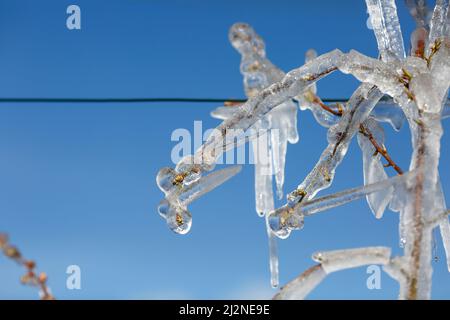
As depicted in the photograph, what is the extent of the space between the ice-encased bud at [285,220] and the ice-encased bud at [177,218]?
3.1 inches

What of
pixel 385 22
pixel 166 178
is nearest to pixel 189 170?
pixel 166 178

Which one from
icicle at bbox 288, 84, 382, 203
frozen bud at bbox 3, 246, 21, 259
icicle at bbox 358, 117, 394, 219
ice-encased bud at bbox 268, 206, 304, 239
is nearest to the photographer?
frozen bud at bbox 3, 246, 21, 259

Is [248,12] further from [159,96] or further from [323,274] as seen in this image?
[323,274]

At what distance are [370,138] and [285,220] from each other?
0.85 ft

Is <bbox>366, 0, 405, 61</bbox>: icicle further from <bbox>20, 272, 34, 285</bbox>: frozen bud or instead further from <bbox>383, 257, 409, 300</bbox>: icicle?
<bbox>20, 272, 34, 285</bbox>: frozen bud

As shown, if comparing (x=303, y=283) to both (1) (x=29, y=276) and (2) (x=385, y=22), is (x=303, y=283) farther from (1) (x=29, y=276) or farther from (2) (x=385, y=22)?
(2) (x=385, y=22)

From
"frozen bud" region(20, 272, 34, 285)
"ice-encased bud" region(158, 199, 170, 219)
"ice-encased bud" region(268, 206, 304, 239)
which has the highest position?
"ice-encased bud" region(158, 199, 170, 219)

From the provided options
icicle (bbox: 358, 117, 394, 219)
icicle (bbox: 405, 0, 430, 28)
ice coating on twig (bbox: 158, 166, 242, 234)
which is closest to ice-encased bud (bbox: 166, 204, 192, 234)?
ice coating on twig (bbox: 158, 166, 242, 234)

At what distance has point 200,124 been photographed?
167 cm

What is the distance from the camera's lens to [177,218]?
1.88ft

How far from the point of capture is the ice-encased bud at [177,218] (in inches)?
22.5

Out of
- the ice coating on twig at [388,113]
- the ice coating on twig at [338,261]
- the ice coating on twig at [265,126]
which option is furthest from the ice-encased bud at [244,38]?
the ice coating on twig at [338,261]

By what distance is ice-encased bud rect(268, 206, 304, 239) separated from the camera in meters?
0.54
